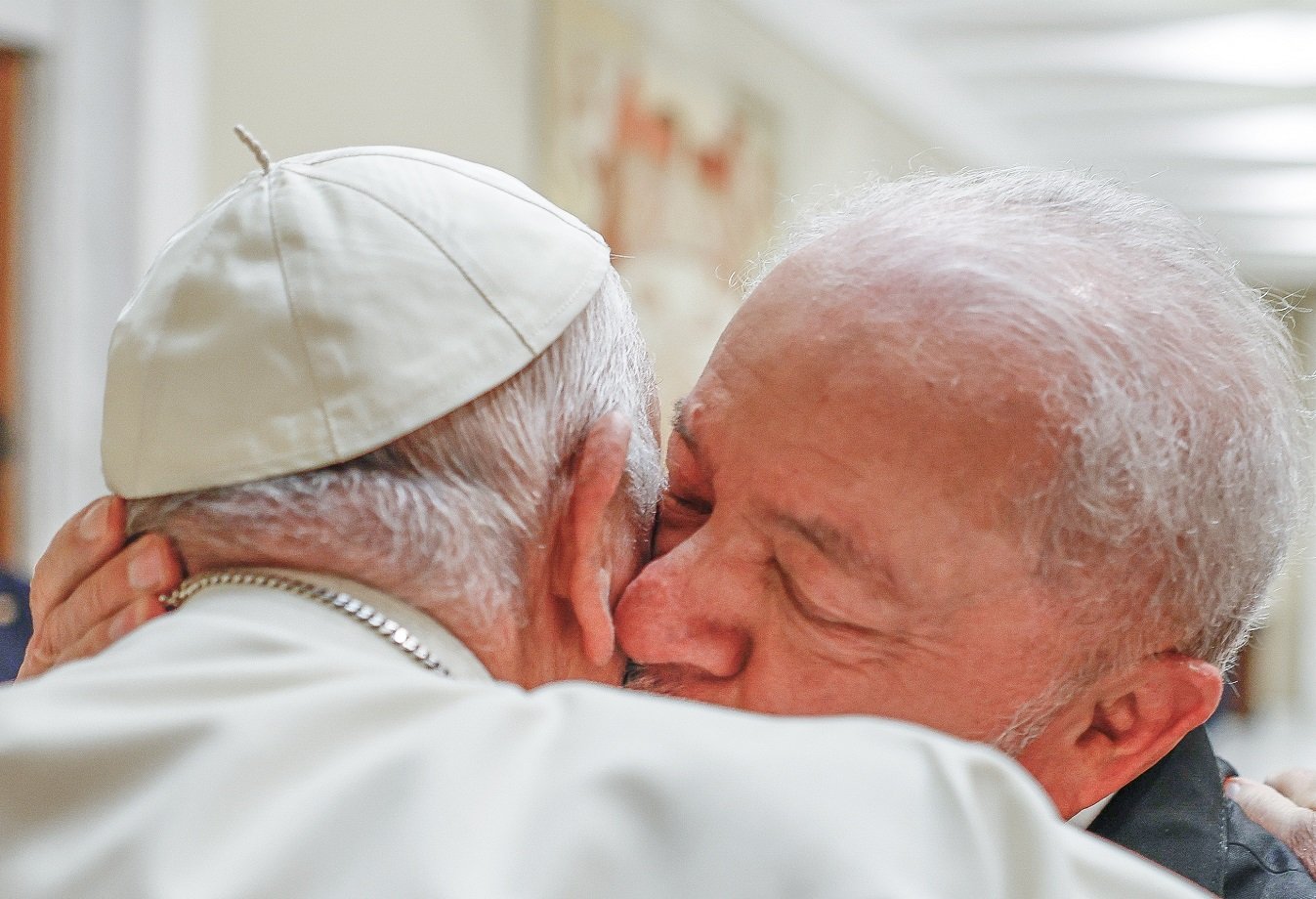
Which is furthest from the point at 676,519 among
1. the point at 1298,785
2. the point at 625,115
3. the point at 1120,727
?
the point at 625,115

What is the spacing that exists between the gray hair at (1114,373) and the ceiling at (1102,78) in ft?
12.2

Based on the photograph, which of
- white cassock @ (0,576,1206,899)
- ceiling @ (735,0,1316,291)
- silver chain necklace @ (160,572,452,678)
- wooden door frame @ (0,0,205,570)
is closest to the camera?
white cassock @ (0,576,1206,899)

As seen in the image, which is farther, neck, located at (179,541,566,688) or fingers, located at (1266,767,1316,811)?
fingers, located at (1266,767,1316,811)

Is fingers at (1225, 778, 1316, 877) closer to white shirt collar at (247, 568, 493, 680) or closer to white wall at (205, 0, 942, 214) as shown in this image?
white shirt collar at (247, 568, 493, 680)

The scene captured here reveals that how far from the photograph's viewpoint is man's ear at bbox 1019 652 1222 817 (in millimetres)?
1109

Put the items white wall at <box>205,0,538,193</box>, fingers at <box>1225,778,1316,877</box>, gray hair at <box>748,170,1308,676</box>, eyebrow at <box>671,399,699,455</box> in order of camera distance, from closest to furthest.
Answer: gray hair at <box>748,170,1308,676</box> → eyebrow at <box>671,399,699,455</box> → fingers at <box>1225,778,1316,877</box> → white wall at <box>205,0,538,193</box>

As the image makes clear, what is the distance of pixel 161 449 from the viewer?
34.1 inches

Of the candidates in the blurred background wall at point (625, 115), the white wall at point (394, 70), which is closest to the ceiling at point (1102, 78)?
the blurred background wall at point (625, 115)

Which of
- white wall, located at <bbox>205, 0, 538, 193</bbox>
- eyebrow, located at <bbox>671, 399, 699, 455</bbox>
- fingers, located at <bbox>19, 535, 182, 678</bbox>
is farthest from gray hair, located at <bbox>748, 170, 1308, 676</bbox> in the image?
white wall, located at <bbox>205, 0, 538, 193</bbox>

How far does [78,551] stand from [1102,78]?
251 inches

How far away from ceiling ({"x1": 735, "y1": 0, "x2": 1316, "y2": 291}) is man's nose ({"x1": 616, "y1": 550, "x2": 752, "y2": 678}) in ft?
13.2

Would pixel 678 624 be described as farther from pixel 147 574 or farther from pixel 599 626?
pixel 147 574

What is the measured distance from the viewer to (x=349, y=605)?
81cm

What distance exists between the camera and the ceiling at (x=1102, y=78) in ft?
18.7
